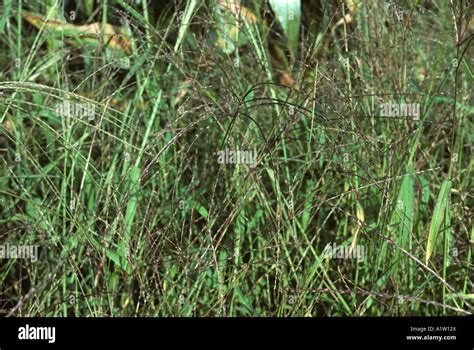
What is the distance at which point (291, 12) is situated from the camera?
2006 mm

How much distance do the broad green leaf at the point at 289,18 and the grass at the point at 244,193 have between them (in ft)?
0.33

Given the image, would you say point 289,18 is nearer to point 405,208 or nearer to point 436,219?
point 405,208

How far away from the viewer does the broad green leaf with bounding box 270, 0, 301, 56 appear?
2.04m

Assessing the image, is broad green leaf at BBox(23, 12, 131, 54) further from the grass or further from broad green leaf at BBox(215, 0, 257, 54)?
broad green leaf at BBox(215, 0, 257, 54)

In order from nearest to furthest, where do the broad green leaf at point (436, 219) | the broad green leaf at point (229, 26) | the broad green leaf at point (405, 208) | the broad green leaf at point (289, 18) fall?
the broad green leaf at point (436, 219), the broad green leaf at point (405, 208), the broad green leaf at point (229, 26), the broad green leaf at point (289, 18)

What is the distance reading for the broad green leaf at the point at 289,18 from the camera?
204 centimetres

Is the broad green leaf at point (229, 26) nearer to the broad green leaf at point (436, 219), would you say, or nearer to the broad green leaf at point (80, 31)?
the broad green leaf at point (80, 31)

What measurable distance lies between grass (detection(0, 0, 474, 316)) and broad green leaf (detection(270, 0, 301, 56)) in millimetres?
102

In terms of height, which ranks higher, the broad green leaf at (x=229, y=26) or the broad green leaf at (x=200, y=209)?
the broad green leaf at (x=229, y=26)

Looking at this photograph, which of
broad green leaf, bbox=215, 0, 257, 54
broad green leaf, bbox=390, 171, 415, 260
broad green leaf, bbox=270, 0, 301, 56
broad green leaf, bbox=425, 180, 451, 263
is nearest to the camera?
broad green leaf, bbox=425, 180, 451, 263

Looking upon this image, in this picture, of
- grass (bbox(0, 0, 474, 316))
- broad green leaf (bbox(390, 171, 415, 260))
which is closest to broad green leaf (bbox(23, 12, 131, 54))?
grass (bbox(0, 0, 474, 316))

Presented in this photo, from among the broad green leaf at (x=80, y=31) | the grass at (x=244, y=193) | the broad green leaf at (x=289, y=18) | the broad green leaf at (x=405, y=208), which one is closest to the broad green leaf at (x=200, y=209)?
the grass at (x=244, y=193)
